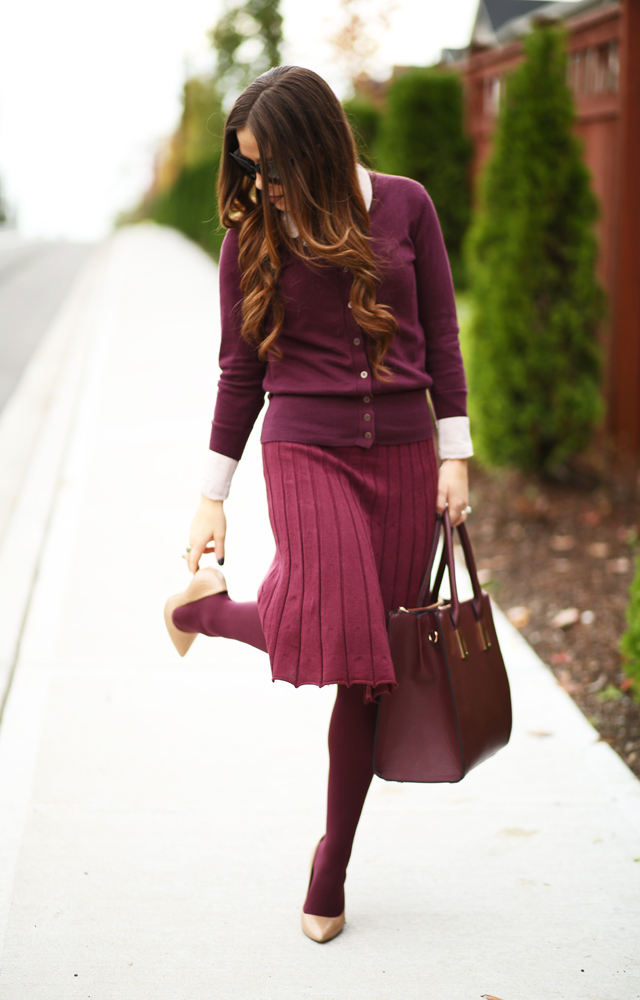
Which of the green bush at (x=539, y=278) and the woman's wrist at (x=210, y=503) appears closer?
the woman's wrist at (x=210, y=503)

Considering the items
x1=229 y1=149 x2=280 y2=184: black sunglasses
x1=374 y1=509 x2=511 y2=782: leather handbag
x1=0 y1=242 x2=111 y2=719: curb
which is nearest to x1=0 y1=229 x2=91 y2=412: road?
x1=0 y1=242 x2=111 y2=719: curb

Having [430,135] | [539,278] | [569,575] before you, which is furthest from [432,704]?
[430,135]

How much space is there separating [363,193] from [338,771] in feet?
4.16

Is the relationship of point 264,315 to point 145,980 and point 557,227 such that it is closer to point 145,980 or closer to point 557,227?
point 145,980

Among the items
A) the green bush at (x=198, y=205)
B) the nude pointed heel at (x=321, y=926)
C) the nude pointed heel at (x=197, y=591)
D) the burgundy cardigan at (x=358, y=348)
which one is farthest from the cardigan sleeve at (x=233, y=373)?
the green bush at (x=198, y=205)

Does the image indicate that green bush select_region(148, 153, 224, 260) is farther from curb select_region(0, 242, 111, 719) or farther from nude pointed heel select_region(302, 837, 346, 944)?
nude pointed heel select_region(302, 837, 346, 944)

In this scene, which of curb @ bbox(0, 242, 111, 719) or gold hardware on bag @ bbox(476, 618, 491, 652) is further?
curb @ bbox(0, 242, 111, 719)

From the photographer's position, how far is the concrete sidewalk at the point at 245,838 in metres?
2.12

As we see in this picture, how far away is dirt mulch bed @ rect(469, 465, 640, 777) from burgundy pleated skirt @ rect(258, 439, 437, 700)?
4.54ft

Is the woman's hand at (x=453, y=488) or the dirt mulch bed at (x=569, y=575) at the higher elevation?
the woman's hand at (x=453, y=488)

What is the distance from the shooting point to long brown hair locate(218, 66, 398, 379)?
195 centimetres

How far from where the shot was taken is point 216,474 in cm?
227

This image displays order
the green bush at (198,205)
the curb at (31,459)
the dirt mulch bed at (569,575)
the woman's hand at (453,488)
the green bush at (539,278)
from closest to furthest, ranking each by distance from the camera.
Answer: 1. the woman's hand at (453,488)
2. the dirt mulch bed at (569,575)
3. the curb at (31,459)
4. the green bush at (539,278)
5. the green bush at (198,205)

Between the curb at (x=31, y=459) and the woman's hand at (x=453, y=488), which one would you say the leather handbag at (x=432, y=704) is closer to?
the woman's hand at (x=453, y=488)
